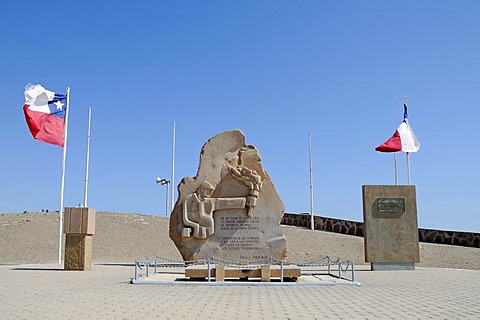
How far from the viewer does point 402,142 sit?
21.0m

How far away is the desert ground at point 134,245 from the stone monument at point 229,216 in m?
8.50

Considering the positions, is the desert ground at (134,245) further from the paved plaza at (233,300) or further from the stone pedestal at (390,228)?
the paved plaza at (233,300)

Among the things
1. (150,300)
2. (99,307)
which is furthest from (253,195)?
(99,307)

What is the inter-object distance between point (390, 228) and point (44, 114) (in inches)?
545

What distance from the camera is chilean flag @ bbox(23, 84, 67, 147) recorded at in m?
19.4

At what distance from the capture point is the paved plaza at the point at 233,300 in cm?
748

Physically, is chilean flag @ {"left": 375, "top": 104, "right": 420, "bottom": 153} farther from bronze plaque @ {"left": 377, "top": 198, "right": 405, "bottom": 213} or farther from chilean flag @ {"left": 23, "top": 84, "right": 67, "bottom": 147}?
chilean flag @ {"left": 23, "top": 84, "right": 67, "bottom": 147}

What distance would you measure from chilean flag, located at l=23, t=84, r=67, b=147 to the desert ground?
6.11 meters

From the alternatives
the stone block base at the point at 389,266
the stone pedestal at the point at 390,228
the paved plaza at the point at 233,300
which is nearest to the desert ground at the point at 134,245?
the stone block base at the point at 389,266

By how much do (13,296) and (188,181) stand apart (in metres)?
7.06

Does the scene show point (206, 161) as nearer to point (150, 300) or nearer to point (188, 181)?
point (188, 181)

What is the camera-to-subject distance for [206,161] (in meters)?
16.0

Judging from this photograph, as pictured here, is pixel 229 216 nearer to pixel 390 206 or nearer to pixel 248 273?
pixel 248 273

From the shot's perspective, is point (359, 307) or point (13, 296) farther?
point (13, 296)
